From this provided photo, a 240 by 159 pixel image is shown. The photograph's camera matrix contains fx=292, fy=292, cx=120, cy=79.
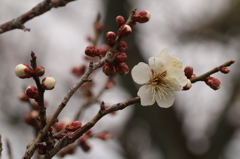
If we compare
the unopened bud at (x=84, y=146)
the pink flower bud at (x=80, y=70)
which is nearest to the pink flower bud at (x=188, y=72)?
the unopened bud at (x=84, y=146)

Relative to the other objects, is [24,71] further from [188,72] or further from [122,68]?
[188,72]

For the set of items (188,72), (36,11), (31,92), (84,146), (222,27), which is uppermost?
(36,11)

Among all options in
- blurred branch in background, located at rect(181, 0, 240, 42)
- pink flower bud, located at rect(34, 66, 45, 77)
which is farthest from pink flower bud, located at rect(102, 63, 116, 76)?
blurred branch in background, located at rect(181, 0, 240, 42)

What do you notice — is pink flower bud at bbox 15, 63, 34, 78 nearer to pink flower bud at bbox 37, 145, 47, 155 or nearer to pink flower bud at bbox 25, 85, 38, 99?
pink flower bud at bbox 25, 85, 38, 99

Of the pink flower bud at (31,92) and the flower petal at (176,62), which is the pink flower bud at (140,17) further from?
the pink flower bud at (31,92)

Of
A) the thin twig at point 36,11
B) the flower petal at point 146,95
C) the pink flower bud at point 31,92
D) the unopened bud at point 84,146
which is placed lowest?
the unopened bud at point 84,146

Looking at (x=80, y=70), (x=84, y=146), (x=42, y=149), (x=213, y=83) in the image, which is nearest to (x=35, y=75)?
(x=42, y=149)

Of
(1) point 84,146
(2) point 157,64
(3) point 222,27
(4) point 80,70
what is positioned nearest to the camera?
(2) point 157,64
